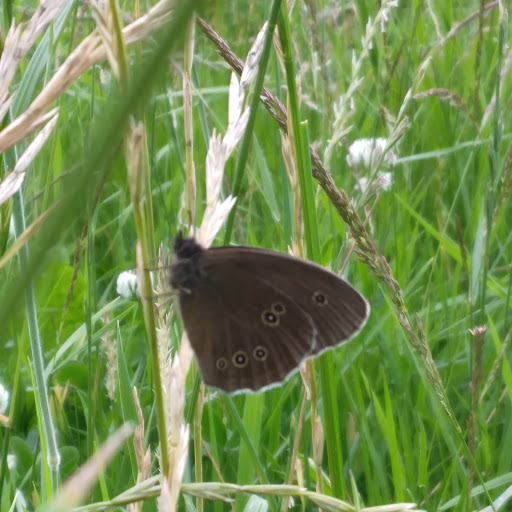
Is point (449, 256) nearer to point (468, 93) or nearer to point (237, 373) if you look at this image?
point (468, 93)

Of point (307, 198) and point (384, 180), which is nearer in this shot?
point (307, 198)

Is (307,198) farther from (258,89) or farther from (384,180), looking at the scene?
(384,180)

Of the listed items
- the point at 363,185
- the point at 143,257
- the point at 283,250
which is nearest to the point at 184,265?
the point at 283,250

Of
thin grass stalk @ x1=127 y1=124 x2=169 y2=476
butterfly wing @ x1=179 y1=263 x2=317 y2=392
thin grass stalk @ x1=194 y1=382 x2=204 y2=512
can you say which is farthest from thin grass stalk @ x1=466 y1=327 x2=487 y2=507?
thin grass stalk @ x1=127 y1=124 x2=169 y2=476

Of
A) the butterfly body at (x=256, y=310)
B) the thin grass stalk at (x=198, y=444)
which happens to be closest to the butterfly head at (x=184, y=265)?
the butterfly body at (x=256, y=310)

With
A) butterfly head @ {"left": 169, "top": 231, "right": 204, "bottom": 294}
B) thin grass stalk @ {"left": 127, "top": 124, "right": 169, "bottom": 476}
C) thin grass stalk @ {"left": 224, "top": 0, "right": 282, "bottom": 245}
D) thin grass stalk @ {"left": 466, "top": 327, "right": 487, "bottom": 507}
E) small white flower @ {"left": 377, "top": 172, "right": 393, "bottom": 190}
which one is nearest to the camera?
thin grass stalk @ {"left": 127, "top": 124, "right": 169, "bottom": 476}

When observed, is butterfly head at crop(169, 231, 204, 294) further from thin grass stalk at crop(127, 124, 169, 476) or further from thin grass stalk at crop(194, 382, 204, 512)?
thin grass stalk at crop(127, 124, 169, 476)

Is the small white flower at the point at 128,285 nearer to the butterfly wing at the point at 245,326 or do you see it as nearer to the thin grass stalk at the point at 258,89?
the butterfly wing at the point at 245,326
